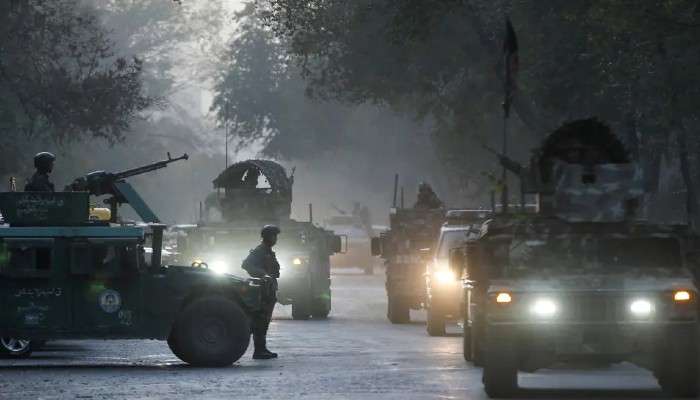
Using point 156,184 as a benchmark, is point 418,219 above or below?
below

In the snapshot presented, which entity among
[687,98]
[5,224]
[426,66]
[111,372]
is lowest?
[111,372]

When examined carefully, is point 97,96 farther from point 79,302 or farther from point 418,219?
point 79,302

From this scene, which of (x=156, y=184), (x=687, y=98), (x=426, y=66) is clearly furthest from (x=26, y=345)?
(x=156, y=184)

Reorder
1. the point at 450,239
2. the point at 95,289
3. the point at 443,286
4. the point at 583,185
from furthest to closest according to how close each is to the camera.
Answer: the point at 450,239
the point at 443,286
the point at 95,289
the point at 583,185

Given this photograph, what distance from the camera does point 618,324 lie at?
731 inches

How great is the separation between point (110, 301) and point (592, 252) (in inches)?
263

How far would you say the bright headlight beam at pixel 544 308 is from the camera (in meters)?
18.6

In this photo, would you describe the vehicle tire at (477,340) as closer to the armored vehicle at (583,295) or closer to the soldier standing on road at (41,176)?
the armored vehicle at (583,295)

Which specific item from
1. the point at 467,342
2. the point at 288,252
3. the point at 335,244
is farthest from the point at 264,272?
the point at 335,244

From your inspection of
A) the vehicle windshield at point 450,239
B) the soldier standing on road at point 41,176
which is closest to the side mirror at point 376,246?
the vehicle windshield at point 450,239

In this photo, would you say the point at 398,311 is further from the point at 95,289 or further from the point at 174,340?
the point at 95,289

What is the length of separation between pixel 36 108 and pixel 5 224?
885 inches

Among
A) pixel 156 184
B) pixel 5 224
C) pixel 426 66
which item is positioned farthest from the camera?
pixel 156 184

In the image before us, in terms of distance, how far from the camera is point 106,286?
24.0m
